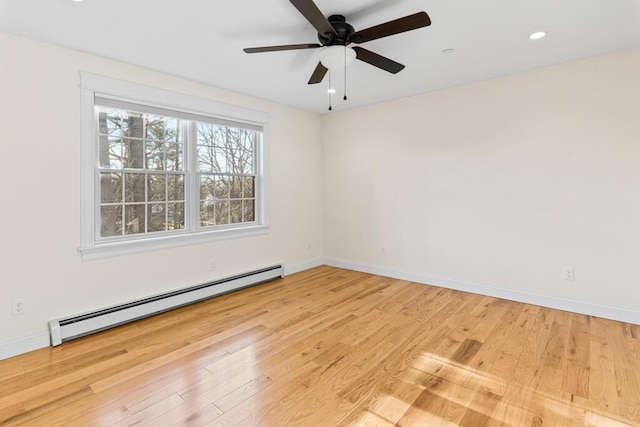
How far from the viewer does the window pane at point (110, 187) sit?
10.0 ft

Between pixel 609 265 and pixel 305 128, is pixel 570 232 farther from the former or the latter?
pixel 305 128

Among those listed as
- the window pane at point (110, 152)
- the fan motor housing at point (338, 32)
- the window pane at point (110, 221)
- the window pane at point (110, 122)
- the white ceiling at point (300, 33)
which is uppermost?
the white ceiling at point (300, 33)

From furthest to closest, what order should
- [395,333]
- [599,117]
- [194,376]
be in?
[599,117] < [395,333] < [194,376]

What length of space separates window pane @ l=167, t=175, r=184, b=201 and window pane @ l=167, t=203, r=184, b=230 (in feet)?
0.28

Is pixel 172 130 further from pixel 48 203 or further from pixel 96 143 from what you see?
pixel 48 203

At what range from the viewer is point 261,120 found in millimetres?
4355

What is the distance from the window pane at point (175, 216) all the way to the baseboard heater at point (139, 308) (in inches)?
29.2

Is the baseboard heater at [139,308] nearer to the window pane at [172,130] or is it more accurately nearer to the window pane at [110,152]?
the window pane at [110,152]

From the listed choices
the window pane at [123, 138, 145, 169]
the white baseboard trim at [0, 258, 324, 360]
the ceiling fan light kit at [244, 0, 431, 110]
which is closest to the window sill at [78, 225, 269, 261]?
the white baseboard trim at [0, 258, 324, 360]

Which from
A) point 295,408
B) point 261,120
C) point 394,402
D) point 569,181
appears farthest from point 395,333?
point 261,120

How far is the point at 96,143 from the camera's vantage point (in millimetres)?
2975

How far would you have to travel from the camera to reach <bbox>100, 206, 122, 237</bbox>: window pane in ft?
10.1

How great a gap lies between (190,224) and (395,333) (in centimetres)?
262

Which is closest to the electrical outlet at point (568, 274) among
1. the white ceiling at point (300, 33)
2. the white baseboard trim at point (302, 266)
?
the white ceiling at point (300, 33)
